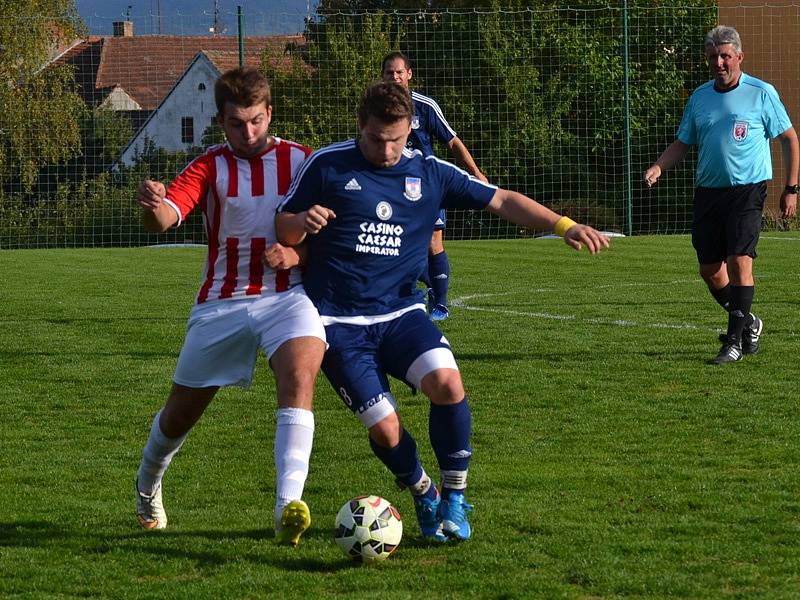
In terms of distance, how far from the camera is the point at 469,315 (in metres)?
11.4

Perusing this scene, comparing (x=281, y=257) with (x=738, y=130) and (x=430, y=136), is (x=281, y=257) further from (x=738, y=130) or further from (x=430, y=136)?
(x=430, y=136)

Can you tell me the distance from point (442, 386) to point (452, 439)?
0.20 meters

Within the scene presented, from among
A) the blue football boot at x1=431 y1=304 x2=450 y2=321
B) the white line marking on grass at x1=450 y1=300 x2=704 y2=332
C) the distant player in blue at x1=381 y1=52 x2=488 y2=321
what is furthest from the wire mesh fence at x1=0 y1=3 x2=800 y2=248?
the blue football boot at x1=431 y1=304 x2=450 y2=321

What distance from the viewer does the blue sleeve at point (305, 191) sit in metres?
4.85

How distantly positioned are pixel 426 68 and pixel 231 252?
1960 cm

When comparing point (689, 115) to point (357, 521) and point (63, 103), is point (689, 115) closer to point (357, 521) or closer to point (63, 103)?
point (357, 521)

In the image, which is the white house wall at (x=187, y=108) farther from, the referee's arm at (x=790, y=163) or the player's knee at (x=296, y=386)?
the player's knee at (x=296, y=386)

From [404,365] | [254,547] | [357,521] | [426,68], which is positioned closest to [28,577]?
[254,547]

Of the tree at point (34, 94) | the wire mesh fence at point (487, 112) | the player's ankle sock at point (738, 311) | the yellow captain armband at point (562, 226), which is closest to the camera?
the yellow captain armband at point (562, 226)

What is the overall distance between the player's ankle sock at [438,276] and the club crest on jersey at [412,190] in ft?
20.3

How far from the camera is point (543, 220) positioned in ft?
16.4

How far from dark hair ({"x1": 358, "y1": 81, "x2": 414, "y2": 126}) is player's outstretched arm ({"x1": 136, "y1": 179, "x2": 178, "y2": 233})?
2.56 ft

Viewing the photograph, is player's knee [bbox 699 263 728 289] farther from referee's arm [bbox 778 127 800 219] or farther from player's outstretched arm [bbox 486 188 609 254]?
player's outstretched arm [bbox 486 188 609 254]

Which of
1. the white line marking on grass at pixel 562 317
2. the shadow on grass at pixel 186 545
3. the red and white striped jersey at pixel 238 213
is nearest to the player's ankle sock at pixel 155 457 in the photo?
the shadow on grass at pixel 186 545
